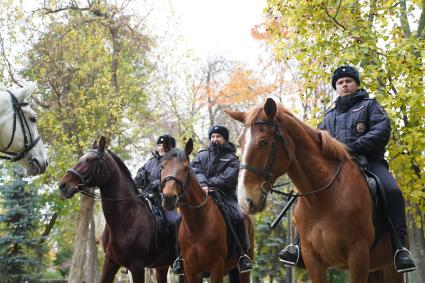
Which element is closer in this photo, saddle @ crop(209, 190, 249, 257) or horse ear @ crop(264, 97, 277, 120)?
horse ear @ crop(264, 97, 277, 120)

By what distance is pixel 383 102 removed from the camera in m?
10.5

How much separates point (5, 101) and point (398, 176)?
28.8ft

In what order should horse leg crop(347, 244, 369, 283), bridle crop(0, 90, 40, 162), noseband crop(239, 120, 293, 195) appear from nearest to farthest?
noseband crop(239, 120, 293, 195) < horse leg crop(347, 244, 369, 283) < bridle crop(0, 90, 40, 162)

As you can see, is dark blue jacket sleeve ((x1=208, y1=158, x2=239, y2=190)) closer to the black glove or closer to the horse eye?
the black glove

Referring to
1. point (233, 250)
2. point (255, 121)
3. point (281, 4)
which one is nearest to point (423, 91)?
point (281, 4)

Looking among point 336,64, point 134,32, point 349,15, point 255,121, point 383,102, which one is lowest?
point 255,121

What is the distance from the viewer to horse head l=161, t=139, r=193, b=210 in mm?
7098

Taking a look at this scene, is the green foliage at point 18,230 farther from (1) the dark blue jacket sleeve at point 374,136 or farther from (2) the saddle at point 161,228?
(1) the dark blue jacket sleeve at point 374,136

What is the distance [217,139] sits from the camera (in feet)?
29.2

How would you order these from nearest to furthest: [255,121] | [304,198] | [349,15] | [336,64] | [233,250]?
1. [255,121]
2. [304,198]
3. [233,250]
4. [336,64]
5. [349,15]

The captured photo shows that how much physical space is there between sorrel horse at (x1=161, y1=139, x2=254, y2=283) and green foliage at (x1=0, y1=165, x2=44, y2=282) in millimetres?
17139

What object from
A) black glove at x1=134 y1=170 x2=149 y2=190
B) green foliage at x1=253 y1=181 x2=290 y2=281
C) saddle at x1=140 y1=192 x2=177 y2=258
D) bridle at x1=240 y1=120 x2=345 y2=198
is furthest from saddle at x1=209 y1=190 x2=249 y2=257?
green foliage at x1=253 y1=181 x2=290 y2=281

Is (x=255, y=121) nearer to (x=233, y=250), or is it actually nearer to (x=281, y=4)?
(x=233, y=250)

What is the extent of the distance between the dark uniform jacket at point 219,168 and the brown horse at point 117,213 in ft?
4.42
